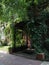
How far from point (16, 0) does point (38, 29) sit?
4.53 meters

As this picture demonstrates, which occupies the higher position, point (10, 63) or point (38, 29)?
point (38, 29)

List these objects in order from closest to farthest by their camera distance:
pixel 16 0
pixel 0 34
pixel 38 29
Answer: pixel 16 0 → pixel 38 29 → pixel 0 34

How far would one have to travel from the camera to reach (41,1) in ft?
55.9

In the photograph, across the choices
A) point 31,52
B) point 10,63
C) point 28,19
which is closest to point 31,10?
point 28,19

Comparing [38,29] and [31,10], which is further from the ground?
[31,10]

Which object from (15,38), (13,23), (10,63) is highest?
(13,23)

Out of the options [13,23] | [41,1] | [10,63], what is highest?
[41,1]

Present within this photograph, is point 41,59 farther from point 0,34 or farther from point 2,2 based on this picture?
point 0,34

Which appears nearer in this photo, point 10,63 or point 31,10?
point 10,63

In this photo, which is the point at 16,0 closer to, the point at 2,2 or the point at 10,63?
the point at 2,2

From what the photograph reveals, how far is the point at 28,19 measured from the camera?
17031 mm

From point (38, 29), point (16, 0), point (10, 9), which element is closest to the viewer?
point (16, 0)

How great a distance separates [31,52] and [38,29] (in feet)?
7.06

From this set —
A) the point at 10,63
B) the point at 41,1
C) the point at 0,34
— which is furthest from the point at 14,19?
the point at 0,34
